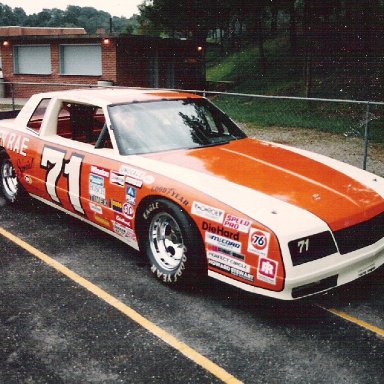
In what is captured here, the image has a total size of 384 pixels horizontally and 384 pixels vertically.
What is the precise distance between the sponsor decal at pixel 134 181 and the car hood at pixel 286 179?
26cm

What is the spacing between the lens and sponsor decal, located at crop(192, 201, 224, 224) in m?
3.80

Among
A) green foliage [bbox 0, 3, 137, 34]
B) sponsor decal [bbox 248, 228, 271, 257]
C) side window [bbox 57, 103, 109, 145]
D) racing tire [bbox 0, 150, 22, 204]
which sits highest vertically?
green foliage [bbox 0, 3, 137, 34]

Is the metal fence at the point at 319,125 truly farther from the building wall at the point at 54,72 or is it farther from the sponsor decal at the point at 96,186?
the sponsor decal at the point at 96,186

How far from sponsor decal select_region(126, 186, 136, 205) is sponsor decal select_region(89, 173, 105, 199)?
37 centimetres

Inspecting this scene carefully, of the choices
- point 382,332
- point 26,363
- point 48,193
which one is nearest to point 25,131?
point 48,193

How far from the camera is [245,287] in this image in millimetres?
3719

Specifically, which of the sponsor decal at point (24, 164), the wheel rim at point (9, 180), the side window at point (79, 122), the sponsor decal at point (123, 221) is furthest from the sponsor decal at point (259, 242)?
the wheel rim at point (9, 180)

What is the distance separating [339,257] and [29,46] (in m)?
23.5

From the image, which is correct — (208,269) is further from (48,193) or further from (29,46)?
(29,46)

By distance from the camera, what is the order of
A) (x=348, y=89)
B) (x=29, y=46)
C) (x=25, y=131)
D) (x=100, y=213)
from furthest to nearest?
(x=29, y=46) → (x=348, y=89) → (x=25, y=131) → (x=100, y=213)

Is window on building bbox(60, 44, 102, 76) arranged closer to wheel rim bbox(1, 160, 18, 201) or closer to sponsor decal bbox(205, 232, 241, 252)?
wheel rim bbox(1, 160, 18, 201)

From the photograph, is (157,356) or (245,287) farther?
(245,287)

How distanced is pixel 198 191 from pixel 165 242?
26.5 inches

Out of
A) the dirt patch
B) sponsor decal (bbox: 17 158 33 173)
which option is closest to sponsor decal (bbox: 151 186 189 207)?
sponsor decal (bbox: 17 158 33 173)
